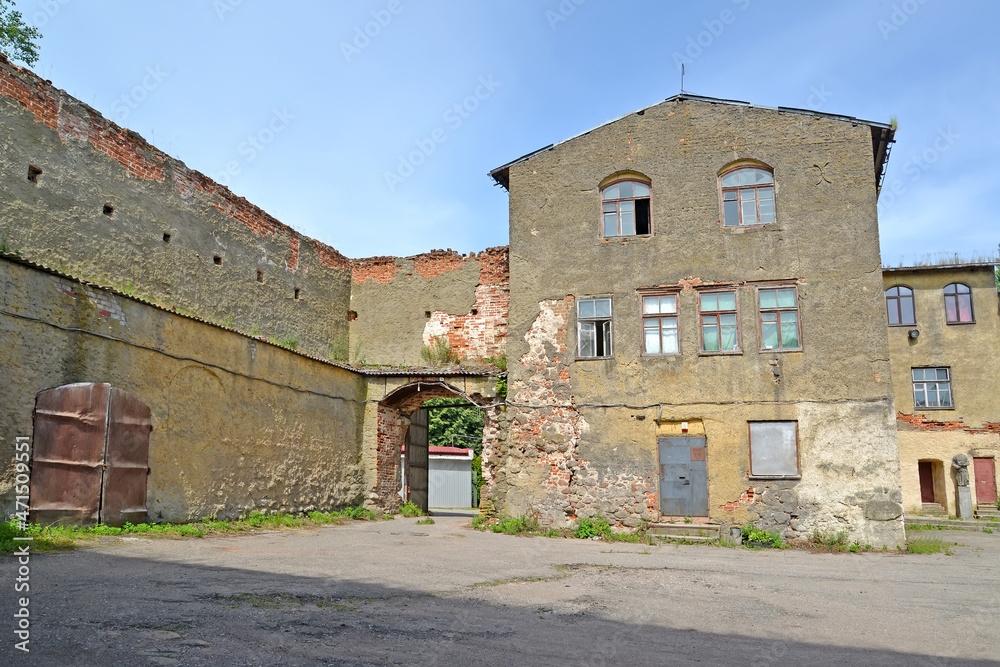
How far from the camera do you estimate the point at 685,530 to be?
14.5m

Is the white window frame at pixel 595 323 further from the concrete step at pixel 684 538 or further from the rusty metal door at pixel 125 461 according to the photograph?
the rusty metal door at pixel 125 461

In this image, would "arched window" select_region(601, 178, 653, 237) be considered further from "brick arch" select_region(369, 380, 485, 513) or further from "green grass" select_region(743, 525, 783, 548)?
"green grass" select_region(743, 525, 783, 548)

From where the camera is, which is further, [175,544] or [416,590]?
[175,544]

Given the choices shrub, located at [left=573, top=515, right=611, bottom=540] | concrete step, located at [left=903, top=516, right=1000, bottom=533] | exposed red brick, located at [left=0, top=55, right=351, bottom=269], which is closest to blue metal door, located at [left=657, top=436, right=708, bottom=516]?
shrub, located at [left=573, top=515, right=611, bottom=540]

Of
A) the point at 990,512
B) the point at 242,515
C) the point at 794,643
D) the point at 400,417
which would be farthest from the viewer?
the point at 990,512

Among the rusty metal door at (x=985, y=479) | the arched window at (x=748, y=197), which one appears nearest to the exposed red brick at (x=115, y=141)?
the arched window at (x=748, y=197)

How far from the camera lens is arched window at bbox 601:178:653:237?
53.5 feet

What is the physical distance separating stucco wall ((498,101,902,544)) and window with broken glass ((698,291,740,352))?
7.4 inches

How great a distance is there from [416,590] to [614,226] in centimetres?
1061

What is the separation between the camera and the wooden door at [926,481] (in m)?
25.9

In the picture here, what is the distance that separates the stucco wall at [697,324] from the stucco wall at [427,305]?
2.73 m

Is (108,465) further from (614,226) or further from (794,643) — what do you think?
(614,226)

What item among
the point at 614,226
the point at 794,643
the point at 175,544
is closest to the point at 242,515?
the point at 175,544

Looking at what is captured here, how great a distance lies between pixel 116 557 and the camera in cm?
870
